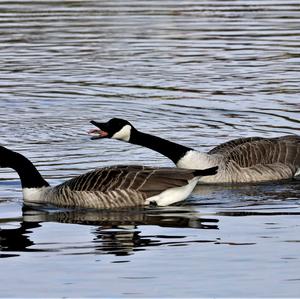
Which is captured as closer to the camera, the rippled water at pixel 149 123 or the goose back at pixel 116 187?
the rippled water at pixel 149 123

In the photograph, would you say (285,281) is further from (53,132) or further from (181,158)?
(53,132)

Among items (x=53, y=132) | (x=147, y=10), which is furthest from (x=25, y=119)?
(x=147, y=10)

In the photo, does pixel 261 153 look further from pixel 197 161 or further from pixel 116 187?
pixel 116 187

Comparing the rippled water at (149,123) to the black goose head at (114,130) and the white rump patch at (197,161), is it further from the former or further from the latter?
the black goose head at (114,130)

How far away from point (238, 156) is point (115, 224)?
3.55m

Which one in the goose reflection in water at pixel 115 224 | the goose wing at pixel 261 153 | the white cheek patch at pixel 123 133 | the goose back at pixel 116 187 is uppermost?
the white cheek patch at pixel 123 133

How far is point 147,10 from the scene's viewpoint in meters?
39.8

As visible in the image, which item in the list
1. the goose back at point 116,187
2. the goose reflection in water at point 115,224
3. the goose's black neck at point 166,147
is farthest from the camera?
the goose's black neck at point 166,147

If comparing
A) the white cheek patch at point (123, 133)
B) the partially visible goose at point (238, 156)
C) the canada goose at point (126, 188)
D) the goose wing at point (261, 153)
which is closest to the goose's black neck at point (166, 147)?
the partially visible goose at point (238, 156)

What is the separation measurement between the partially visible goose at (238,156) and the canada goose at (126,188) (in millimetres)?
1577

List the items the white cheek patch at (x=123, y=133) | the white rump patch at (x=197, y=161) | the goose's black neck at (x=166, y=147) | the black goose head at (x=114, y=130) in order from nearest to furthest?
the black goose head at (x=114, y=130)
the white cheek patch at (x=123, y=133)
the white rump patch at (x=197, y=161)
the goose's black neck at (x=166, y=147)

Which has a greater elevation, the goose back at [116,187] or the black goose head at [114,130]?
the black goose head at [114,130]

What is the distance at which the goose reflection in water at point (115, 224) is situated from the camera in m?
14.1

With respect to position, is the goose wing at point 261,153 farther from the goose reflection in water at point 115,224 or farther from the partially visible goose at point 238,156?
the goose reflection in water at point 115,224
